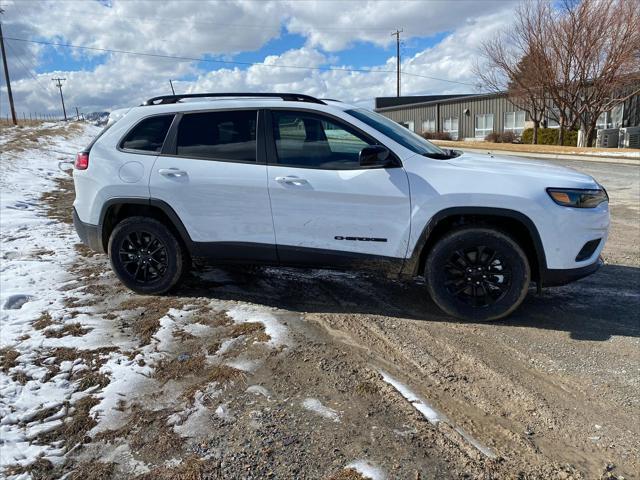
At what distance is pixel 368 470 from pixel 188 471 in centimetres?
88

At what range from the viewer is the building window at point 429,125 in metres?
45.7

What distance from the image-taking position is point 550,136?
3153cm

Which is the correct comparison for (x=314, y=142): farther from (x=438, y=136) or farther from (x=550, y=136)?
(x=438, y=136)

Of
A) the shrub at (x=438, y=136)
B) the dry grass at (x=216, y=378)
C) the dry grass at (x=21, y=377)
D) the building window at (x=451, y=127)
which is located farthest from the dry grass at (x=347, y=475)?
the building window at (x=451, y=127)

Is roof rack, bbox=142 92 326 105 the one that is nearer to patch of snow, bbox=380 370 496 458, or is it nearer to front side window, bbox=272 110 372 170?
front side window, bbox=272 110 372 170

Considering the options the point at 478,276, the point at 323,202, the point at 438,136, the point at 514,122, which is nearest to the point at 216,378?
the point at 323,202

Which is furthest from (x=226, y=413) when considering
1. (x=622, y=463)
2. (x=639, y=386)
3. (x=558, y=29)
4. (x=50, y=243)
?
(x=558, y=29)

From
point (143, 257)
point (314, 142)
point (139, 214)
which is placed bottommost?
point (143, 257)

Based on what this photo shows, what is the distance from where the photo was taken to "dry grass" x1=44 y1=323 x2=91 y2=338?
13.3 feet

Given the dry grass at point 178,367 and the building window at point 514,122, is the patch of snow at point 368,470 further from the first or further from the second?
the building window at point 514,122

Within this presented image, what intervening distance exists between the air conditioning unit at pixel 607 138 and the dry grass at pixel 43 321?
99.1 feet

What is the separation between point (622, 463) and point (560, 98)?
29896mm

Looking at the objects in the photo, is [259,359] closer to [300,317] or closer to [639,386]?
[300,317]

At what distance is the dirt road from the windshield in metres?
1.38
